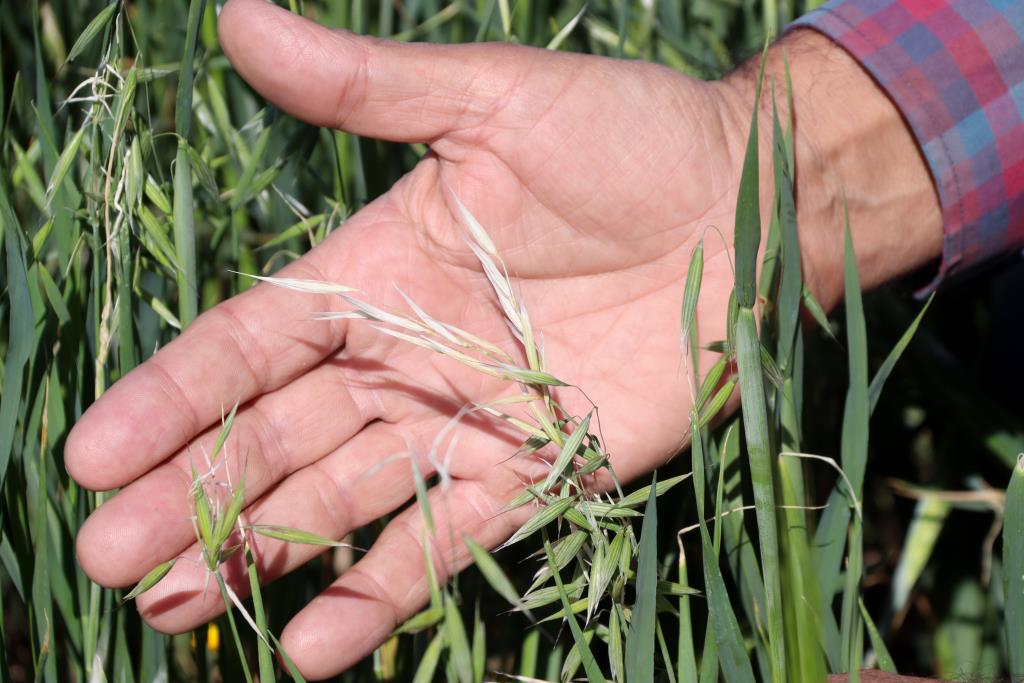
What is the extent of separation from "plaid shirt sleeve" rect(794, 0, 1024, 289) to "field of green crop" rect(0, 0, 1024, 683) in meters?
0.15

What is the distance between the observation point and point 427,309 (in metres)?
1.05

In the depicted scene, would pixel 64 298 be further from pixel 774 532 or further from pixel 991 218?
pixel 991 218

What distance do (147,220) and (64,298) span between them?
0.11 m

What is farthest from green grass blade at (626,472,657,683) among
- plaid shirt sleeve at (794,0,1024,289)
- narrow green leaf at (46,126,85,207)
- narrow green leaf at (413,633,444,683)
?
plaid shirt sleeve at (794,0,1024,289)

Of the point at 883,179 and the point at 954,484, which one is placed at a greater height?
the point at 883,179

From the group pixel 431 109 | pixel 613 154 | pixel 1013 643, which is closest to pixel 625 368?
pixel 613 154

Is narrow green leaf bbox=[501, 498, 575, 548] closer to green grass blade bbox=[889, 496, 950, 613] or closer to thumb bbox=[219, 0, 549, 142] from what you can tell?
thumb bbox=[219, 0, 549, 142]

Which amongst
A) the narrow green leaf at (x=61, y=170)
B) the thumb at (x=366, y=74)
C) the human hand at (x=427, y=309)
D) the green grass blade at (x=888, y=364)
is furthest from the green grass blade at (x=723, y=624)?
the narrow green leaf at (x=61, y=170)

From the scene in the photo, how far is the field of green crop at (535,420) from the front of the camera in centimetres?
68

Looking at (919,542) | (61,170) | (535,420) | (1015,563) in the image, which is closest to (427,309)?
(535,420)

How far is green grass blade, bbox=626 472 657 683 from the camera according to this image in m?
0.64

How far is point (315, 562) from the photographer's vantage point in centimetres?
113

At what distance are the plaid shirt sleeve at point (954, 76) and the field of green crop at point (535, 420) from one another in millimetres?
152

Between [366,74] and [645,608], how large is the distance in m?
0.59
